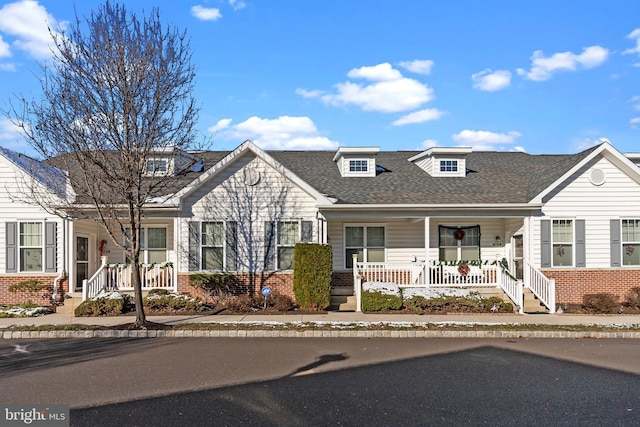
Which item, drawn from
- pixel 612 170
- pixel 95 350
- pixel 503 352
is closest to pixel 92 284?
pixel 95 350

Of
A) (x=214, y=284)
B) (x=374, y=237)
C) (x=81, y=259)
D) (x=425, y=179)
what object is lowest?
(x=214, y=284)

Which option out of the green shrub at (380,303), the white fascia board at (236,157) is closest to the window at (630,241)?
the green shrub at (380,303)

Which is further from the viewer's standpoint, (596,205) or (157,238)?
(157,238)

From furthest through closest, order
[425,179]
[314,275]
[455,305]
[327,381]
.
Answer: [425,179]
[314,275]
[455,305]
[327,381]

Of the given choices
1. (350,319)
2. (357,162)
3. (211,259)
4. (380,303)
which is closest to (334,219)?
(357,162)

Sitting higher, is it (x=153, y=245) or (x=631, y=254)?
(x=153, y=245)

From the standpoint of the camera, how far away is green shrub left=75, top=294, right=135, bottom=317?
15.0 m

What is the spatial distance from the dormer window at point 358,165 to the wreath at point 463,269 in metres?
5.54

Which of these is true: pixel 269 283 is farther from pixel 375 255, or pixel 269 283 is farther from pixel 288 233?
pixel 375 255

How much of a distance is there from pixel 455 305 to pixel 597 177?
22.3ft

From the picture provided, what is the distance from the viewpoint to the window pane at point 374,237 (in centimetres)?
1925

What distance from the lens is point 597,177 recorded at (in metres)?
17.7

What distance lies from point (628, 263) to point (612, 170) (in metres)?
3.11

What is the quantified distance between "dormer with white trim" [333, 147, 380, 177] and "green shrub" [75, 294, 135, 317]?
9.45 meters
